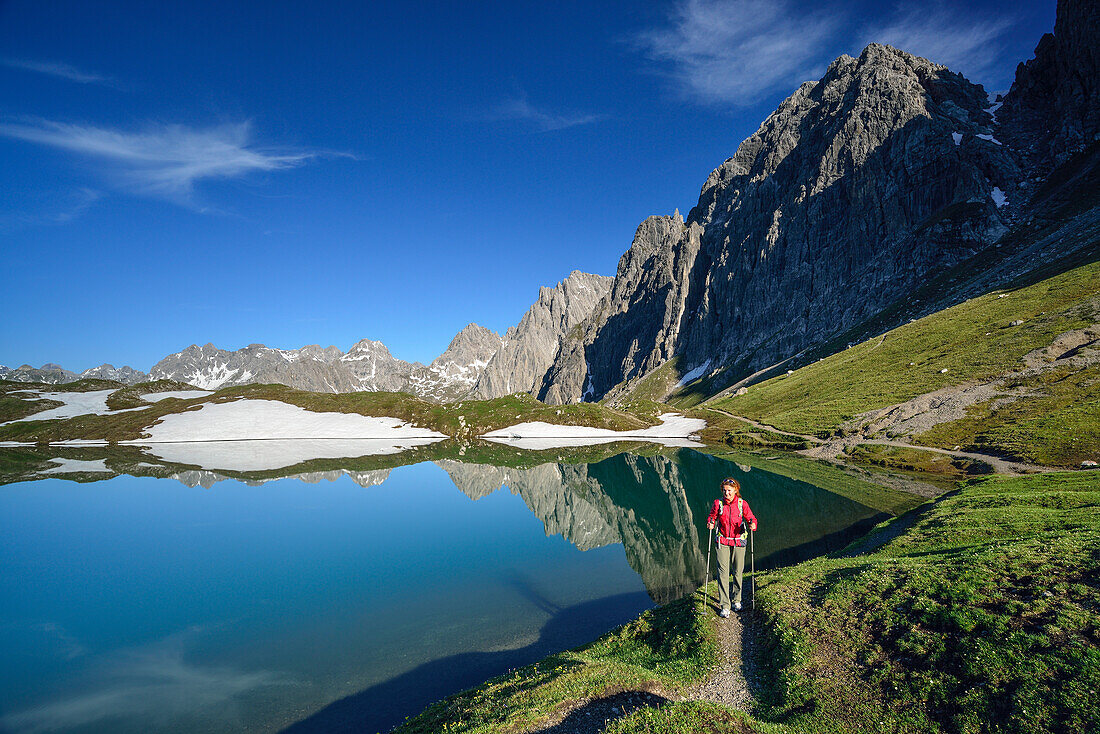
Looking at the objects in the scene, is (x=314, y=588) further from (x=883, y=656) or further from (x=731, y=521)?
(x=883, y=656)

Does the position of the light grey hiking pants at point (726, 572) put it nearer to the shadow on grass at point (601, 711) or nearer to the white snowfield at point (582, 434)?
the shadow on grass at point (601, 711)

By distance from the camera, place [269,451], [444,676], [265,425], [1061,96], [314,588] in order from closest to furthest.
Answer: [444,676] → [314,588] → [269,451] → [265,425] → [1061,96]

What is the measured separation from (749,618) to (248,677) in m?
20.5

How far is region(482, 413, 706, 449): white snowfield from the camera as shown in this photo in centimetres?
11038

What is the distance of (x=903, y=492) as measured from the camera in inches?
1743

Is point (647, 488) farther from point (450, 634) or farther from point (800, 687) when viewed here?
point (800, 687)

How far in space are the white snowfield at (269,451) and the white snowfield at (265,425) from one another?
353 centimetres

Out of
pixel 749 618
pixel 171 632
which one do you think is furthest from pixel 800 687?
pixel 171 632

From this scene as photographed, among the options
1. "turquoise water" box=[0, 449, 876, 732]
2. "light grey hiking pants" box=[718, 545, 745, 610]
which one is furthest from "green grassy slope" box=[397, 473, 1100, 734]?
"turquoise water" box=[0, 449, 876, 732]

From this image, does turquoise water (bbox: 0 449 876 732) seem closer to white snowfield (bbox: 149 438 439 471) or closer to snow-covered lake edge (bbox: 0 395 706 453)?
white snowfield (bbox: 149 438 439 471)

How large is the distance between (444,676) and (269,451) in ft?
297

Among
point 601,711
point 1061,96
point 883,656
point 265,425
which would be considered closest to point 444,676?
point 601,711

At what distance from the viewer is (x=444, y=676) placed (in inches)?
734

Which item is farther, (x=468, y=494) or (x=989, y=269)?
(x=989, y=269)
